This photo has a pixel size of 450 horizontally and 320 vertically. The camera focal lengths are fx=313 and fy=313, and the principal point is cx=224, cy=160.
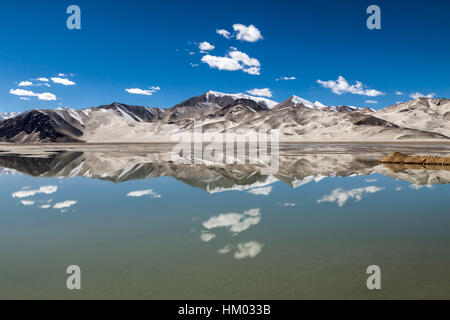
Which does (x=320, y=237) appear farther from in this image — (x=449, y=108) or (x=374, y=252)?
(x=449, y=108)

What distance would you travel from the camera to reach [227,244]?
6.61 m

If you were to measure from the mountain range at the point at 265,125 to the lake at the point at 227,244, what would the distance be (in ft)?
304

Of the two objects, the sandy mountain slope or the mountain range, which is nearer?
the mountain range

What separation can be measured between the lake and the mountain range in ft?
304

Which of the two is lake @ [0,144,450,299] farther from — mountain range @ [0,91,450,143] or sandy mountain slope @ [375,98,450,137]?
sandy mountain slope @ [375,98,450,137]

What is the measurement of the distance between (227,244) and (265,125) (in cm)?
11707

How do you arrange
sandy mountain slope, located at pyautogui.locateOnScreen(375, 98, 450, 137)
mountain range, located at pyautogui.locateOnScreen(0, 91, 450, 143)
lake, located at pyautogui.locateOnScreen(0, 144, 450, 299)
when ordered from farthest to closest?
sandy mountain slope, located at pyautogui.locateOnScreen(375, 98, 450, 137), mountain range, located at pyautogui.locateOnScreen(0, 91, 450, 143), lake, located at pyautogui.locateOnScreen(0, 144, 450, 299)

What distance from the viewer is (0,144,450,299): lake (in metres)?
4.80
